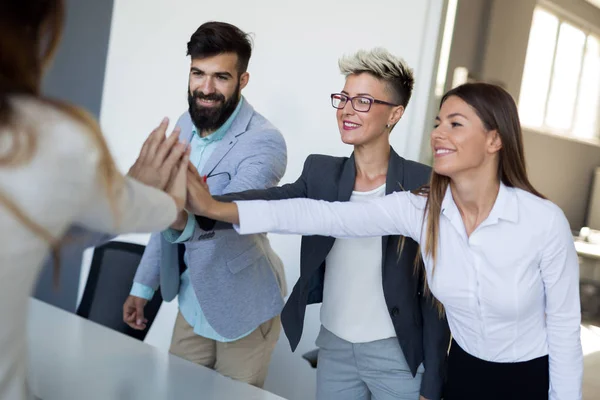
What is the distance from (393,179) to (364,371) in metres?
0.64

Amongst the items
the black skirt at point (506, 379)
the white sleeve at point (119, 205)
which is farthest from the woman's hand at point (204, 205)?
the black skirt at point (506, 379)

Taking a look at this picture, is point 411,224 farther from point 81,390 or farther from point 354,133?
point 81,390

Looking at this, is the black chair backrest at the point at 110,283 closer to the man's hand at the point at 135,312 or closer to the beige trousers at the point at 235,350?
the man's hand at the point at 135,312

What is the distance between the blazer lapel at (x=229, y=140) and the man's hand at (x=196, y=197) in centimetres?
65

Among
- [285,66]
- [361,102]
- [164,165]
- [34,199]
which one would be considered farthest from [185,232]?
[285,66]

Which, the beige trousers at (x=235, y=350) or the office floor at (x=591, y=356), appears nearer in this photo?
the beige trousers at (x=235, y=350)

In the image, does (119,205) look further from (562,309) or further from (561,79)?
(561,79)

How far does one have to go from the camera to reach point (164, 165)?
1645mm

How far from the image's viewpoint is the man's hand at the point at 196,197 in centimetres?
174

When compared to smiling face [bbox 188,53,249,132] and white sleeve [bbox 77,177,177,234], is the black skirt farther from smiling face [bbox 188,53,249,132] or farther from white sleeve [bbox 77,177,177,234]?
smiling face [bbox 188,53,249,132]

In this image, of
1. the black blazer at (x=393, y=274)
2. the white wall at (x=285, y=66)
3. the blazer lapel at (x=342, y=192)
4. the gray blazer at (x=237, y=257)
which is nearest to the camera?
the black blazer at (x=393, y=274)

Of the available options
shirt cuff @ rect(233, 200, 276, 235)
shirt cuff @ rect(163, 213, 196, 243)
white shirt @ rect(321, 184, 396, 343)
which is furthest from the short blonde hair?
shirt cuff @ rect(163, 213, 196, 243)

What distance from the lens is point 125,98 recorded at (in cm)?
459

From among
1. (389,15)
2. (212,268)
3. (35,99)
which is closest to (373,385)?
(212,268)
